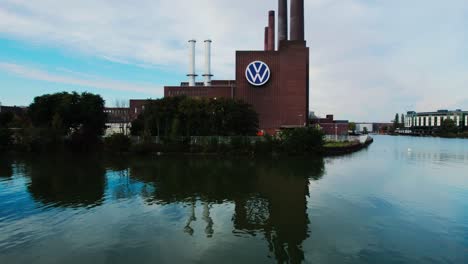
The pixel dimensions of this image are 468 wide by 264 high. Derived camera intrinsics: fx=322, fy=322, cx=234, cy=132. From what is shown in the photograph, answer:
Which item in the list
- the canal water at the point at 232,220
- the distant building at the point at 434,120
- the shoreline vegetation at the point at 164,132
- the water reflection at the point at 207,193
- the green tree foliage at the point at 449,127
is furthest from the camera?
the distant building at the point at 434,120

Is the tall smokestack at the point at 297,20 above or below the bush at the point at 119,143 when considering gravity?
above

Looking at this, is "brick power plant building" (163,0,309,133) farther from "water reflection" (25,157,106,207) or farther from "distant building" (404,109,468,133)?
"distant building" (404,109,468,133)

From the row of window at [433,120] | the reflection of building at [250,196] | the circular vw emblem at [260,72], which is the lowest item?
the reflection of building at [250,196]

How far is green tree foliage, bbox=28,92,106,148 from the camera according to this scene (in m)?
57.6

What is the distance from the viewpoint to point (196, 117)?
53750mm

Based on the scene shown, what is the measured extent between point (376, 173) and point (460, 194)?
1019cm

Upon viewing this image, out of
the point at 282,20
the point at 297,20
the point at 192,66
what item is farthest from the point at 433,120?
the point at 192,66

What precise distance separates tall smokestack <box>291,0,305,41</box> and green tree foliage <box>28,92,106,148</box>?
44.2 m

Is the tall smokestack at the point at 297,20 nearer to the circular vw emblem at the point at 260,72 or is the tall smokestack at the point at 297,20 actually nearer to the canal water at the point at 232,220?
the circular vw emblem at the point at 260,72

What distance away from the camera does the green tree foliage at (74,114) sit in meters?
57.6

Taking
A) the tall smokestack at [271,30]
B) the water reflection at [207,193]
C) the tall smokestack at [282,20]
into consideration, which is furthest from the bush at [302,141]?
the tall smokestack at [271,30]

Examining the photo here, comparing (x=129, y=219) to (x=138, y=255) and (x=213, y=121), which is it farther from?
(x=213, y=121)

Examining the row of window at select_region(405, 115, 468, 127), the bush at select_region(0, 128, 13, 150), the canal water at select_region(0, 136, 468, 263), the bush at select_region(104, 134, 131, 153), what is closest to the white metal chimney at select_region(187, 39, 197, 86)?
the bush at select_region(104, 134, 131, 153)

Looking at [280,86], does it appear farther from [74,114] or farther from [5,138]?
[5,138]
